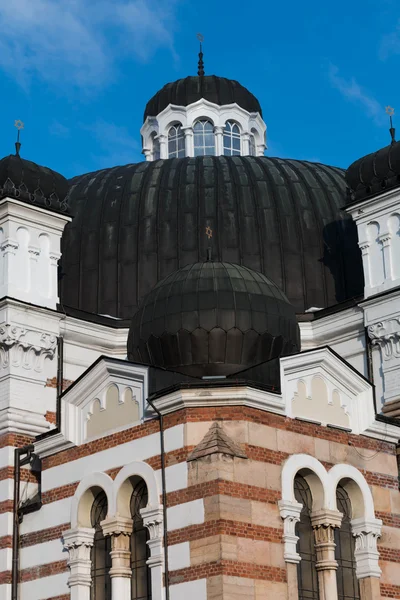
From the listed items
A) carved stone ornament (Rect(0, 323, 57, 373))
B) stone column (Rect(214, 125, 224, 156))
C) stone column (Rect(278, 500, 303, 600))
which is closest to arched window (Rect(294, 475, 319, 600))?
stone column (Rect(278, 500, 303, 600))

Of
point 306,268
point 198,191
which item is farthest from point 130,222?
point 306,268

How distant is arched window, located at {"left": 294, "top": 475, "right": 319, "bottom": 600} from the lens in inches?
814

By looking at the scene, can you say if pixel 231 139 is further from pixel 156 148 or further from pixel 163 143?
pixel 156 148

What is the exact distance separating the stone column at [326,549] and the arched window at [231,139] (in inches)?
666

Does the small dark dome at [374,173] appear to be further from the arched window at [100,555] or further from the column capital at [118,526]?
the column capital at [118,526]

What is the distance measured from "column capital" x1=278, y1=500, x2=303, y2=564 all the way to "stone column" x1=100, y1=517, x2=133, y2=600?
2.86 meters

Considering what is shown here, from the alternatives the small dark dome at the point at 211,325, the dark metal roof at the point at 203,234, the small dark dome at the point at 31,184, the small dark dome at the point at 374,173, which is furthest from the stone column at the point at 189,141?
the small dark dome at the point at 211,325

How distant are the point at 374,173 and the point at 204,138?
10331mm

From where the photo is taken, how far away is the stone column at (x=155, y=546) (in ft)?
65.8

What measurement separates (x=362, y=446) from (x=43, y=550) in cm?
625

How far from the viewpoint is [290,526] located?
20.3m

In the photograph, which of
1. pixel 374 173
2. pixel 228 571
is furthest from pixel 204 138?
pixel 228 571

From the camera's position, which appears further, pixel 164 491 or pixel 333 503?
→ pixel 333 503

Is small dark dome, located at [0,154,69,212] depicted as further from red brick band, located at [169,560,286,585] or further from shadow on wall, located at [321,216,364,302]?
red brick band, located at [169,560,286,585]
